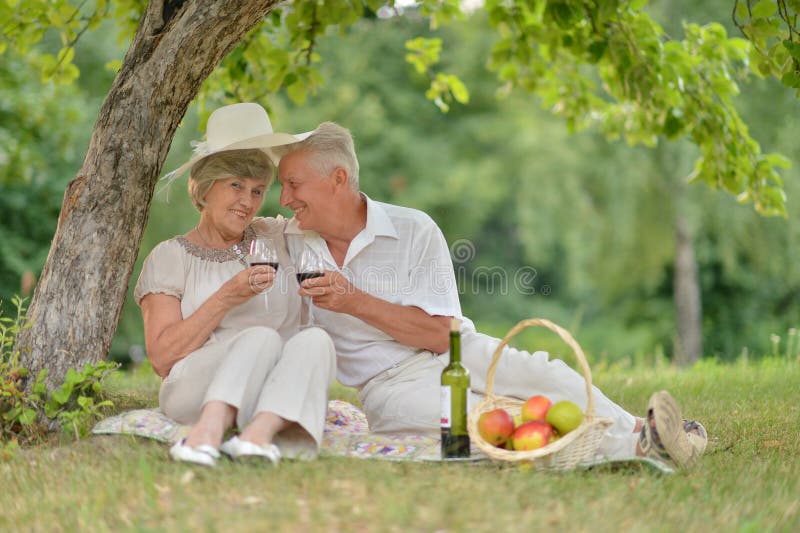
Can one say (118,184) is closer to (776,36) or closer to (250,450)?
(250,450)

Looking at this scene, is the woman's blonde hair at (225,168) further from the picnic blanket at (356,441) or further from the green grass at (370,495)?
the green grass at (370,495)

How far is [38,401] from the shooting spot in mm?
4391

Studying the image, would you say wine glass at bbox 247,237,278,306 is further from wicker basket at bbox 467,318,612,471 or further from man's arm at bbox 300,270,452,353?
wicker basket at bbox 467,318,612,471

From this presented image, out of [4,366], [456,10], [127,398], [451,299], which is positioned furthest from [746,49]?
[4,366]

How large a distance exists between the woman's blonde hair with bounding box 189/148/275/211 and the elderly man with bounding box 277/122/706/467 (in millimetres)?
115

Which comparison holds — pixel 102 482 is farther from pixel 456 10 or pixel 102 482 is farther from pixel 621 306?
pixel 621 306

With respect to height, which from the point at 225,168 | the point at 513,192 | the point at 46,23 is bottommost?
the point at 225,168

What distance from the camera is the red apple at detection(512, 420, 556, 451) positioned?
3572 millimetres

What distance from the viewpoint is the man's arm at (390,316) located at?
3959 millimetres

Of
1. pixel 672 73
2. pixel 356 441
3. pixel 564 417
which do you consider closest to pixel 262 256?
pixel 356 441

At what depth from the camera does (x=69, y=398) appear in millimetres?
4418

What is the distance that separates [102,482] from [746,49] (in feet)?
17.0

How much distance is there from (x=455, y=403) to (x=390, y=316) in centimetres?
65

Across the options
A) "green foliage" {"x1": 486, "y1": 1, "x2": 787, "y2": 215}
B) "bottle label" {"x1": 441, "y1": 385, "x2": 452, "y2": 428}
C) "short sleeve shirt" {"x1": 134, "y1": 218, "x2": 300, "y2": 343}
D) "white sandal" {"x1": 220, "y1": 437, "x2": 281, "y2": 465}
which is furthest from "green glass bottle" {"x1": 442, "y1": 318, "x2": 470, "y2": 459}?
"green foliage" {"x1": 486, "y1": 1, "x2": 787, "y2": 215}
